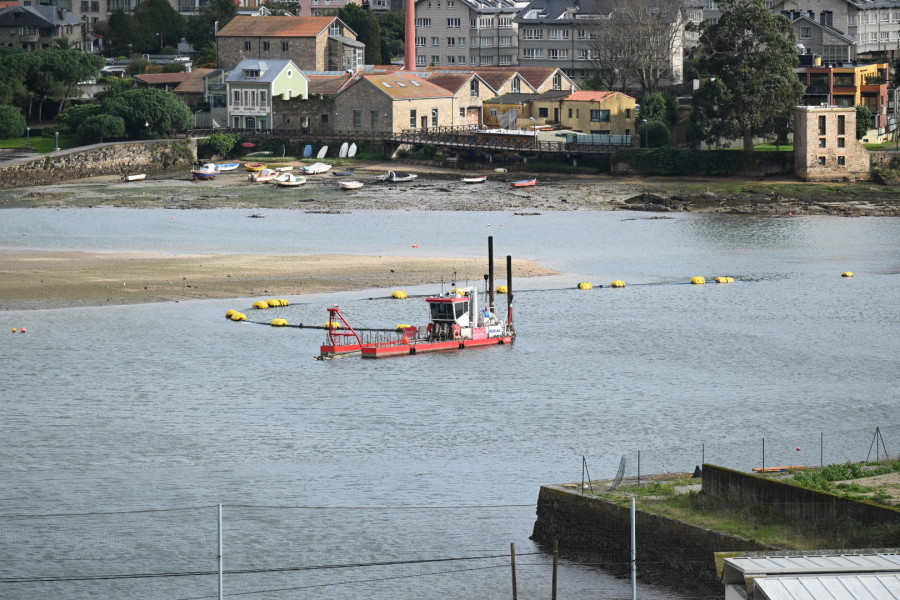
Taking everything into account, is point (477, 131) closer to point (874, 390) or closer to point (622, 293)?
point (622, 293)

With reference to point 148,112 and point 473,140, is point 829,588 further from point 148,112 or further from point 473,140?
point 148,112

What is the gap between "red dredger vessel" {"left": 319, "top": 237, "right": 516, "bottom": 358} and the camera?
51.5 m

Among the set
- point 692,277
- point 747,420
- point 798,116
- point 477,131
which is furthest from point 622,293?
point 477,131

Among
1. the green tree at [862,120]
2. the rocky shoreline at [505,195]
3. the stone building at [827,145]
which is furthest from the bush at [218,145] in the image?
the green tree at [862,120]

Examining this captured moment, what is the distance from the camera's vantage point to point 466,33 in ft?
463

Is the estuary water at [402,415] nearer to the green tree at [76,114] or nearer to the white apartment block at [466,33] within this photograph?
the green tree at [76,114]

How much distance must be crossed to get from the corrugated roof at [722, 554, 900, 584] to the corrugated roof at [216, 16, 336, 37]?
375 ft

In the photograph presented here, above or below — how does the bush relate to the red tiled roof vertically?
below

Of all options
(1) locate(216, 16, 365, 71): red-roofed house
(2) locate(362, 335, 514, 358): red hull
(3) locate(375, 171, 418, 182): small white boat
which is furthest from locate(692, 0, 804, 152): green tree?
(2) locate(362, 335, 514, 358): red hull

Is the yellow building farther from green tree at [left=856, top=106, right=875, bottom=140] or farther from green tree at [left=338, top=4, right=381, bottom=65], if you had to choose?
green tree at [left=338, top=4, right=381, bottom=65]

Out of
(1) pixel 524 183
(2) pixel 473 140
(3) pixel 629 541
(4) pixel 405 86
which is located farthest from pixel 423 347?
(4) pixel 405 86

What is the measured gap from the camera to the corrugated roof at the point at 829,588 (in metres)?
18.4

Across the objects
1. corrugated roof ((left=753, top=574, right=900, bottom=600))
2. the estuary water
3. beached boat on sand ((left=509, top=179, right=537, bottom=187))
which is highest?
beached boat on sand ((left=509, top=179, right=537, bottom=187))

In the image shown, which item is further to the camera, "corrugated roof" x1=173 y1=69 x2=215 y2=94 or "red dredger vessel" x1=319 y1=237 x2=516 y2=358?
"corrugated roof" x1=173 y1=69 x2=215 y2=94
